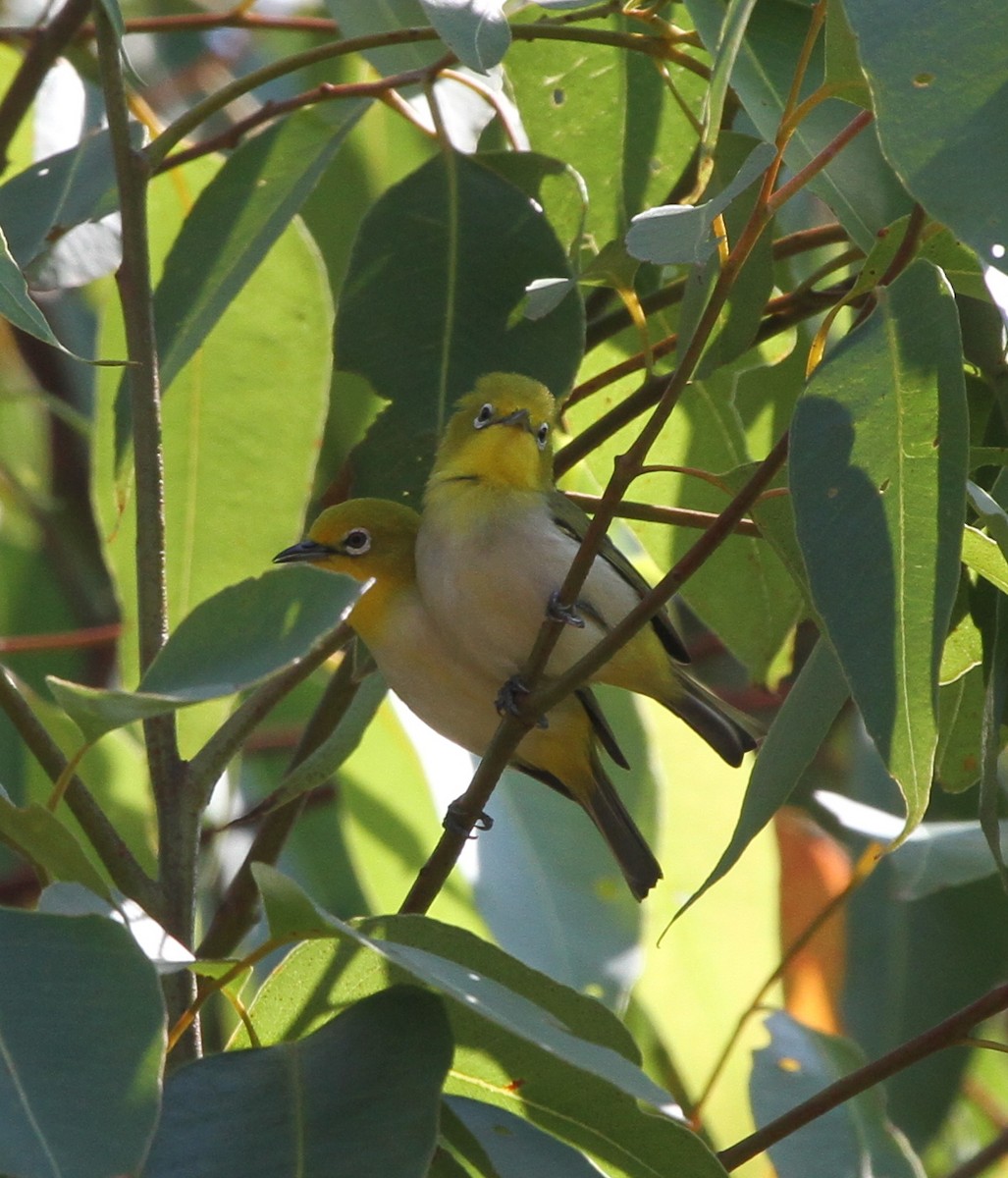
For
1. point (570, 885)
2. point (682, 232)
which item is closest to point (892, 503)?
point (682, 232)

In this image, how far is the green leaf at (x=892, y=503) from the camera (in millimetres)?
1549

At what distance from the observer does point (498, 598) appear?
2.60 m

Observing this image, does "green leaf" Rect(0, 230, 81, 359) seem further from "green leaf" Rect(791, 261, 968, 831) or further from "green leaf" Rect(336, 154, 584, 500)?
"green leaf" Rect(336, 154, 584, 500)

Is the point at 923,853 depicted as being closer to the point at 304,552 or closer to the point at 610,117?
the point at 304,552

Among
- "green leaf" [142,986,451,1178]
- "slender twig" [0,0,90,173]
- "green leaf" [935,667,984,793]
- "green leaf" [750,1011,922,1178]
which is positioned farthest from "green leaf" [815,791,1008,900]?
"slender twig" [0,0,90,173]

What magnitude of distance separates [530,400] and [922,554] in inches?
43.7

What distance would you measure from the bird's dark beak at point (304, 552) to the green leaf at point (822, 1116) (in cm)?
99

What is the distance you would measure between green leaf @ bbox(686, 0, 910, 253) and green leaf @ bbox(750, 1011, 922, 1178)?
1.09 m

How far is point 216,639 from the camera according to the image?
1471 mm

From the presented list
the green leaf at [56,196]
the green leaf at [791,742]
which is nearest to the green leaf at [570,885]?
the green leaf at [791,742]

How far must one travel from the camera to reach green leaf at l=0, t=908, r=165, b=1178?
1319mm

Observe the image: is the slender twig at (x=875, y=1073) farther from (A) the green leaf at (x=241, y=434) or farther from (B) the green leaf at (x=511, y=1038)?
(A) the green leaf at (x=241, y=434)

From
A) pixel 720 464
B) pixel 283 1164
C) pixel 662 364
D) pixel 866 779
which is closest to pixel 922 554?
pixel 283 1164

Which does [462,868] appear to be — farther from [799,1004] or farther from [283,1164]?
[283,1164]
